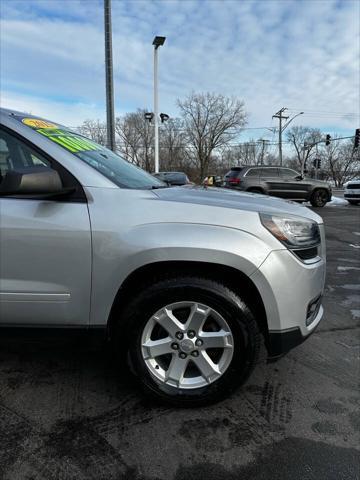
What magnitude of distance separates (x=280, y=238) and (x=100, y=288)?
1089 mm

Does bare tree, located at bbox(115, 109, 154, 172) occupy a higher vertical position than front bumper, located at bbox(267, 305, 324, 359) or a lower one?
higher

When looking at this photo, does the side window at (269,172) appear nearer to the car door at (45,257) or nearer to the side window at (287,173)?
the side window at (287,173)

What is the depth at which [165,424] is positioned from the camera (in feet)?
7.34

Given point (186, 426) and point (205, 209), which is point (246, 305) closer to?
point (205, 209)

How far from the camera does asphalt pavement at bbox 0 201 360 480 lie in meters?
1.91

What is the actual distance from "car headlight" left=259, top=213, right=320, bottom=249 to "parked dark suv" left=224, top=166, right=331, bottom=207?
44.0 ft

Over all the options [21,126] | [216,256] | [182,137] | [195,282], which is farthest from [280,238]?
[182,137]

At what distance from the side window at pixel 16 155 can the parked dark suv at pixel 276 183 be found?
44.8 ft

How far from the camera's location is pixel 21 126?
2.30m

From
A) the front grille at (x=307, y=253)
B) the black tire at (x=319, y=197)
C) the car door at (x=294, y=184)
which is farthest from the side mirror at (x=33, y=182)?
the black tire at (x=319, y=197)

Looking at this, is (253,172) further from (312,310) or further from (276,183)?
(312,310)

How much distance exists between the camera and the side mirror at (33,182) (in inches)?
79.1

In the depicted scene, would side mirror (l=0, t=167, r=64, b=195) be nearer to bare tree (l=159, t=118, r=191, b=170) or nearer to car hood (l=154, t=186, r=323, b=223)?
car hood (l=154, t=186, r=323, b=223)

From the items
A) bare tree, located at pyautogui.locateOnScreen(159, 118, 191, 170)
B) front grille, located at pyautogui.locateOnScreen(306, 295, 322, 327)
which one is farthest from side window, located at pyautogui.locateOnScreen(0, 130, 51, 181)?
bare tree, located at pyautogui.locateOnScreen(159, 118, 191, 170)
